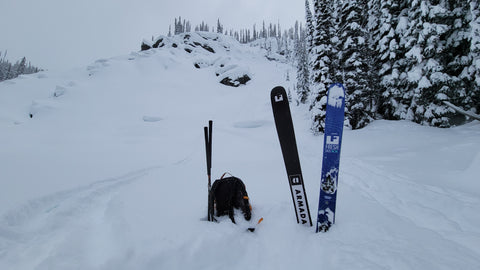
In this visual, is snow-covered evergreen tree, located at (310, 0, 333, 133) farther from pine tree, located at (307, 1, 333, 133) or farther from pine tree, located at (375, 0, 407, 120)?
pine tree, located at (375, 0, 407, 120)

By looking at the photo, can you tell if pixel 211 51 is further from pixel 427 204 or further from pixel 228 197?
pixel 427 204

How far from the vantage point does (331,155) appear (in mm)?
3084

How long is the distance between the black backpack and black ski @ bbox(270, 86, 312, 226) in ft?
3.00

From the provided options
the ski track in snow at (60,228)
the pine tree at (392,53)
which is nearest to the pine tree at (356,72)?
the pine tree at (392,53)

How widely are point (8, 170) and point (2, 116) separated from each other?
18361 mm

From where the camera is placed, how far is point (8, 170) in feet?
17.5

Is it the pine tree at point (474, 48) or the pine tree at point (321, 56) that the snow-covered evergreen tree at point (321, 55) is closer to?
the pine tree at point (321, 56)

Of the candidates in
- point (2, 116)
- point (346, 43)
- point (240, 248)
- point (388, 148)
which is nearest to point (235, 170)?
point (240, 248)

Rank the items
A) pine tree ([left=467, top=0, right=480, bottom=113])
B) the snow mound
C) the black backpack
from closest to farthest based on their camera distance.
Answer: the black backpack < pine tree ([left=467, top=0, right=480, bottom=113]) < the snow mound

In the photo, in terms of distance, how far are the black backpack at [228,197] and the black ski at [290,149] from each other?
914mm

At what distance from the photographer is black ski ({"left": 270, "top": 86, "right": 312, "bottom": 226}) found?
3264 mm

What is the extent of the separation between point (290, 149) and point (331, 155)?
61 centimetres

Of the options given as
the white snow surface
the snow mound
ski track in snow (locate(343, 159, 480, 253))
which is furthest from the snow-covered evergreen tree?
the snow mound

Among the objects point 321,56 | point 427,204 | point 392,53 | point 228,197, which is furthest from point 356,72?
point 228,197
